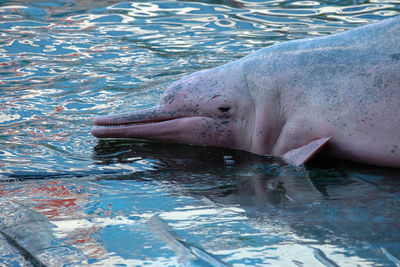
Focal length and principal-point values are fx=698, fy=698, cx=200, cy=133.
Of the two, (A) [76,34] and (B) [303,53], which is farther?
(A) [76,34]

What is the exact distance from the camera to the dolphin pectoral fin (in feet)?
17.0

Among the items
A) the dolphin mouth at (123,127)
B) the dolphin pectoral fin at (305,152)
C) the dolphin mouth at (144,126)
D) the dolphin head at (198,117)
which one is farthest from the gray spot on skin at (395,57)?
the dolphin mouth at (123,127)

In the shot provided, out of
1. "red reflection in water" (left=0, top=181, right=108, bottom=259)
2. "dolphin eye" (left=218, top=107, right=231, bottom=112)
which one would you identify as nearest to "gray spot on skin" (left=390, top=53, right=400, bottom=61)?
"dolphin eye" (left=218, top=107, right=231, bottom=112)

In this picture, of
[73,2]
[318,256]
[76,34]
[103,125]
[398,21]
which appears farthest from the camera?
[73,2]

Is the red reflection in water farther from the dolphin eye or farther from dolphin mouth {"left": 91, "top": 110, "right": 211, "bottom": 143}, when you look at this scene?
the dolphin eye

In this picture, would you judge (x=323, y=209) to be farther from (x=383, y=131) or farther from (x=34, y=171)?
(x=34, y=171)

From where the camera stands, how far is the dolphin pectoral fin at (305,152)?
520 cm

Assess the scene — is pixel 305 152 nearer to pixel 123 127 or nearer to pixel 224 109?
pixel 224 109

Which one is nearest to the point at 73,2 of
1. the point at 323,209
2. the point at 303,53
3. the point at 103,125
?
the point at 103,125

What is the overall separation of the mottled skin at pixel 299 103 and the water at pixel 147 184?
16 cm

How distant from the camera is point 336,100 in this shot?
A: 17.6 ft

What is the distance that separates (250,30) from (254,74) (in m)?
5.65

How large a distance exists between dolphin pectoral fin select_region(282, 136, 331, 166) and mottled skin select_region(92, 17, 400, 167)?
0.07 ft

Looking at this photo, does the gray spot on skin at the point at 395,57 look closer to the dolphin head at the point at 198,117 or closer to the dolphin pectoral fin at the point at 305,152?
the dolphin pectoral fin at the point at 305,152
